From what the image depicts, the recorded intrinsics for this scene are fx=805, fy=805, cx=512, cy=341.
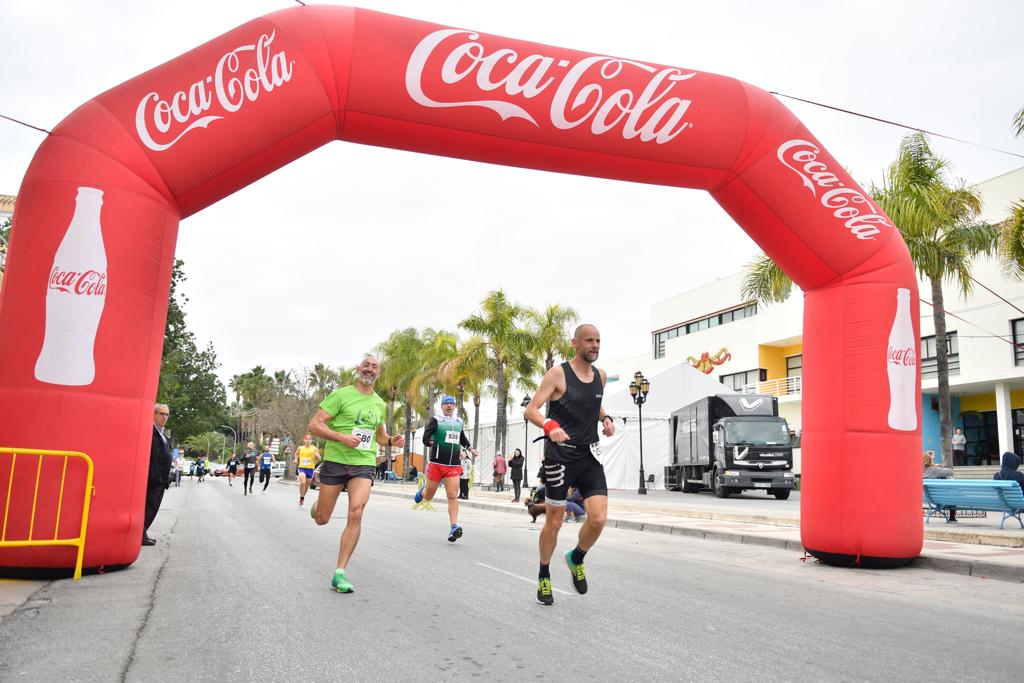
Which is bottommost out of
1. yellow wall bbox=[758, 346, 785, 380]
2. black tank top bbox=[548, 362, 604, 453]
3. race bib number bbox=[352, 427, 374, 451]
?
race bib number bbox=[352, 427, 374, 451]

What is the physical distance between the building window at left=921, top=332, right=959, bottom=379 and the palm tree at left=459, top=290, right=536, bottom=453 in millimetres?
16928

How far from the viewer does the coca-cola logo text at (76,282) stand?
6883 millimetres

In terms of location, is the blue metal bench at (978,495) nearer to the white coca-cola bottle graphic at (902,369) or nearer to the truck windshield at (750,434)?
the white coca-cola bottle graphic at (902,369)

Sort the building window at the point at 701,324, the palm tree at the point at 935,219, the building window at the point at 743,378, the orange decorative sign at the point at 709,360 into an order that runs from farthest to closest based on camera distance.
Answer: the orange decorative sign at the point at 709,360, the building window at the point at 701,324, the building window at the point at 743,378, the palm tree at the point at 935,219

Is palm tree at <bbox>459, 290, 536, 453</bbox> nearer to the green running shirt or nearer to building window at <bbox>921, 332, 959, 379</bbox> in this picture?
building window at <bbox>921, 332, 959, 379</bbox>

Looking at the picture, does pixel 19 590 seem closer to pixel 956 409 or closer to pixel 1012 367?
pixel 1012 367

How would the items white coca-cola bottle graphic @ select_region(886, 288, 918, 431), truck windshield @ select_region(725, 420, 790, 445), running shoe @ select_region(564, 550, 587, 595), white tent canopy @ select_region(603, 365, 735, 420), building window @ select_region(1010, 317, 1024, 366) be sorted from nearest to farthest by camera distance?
running shoe @ select_region(564, 550, 587, 595), white coca-cola bottle graphic @ select_region(886, 288, 918, 431), truck windshield @ select_region(725, 420, 790, 445), building window @ select_region(1010, 317, 1024, 366), white tent canopy @ select_region(603, 365, 735, 420)

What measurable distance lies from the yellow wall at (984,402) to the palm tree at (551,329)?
1776cm

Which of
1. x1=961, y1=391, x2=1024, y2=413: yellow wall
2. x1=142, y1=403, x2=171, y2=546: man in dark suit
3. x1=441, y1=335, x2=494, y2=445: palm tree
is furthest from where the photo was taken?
x1=441, y1=335, x2=494, y2=445: palm tree

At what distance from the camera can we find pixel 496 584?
7199mm

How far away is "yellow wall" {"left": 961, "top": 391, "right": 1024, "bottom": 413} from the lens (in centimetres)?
3334

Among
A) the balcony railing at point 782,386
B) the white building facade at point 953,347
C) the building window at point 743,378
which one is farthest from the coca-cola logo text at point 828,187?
the building window at point 743,378

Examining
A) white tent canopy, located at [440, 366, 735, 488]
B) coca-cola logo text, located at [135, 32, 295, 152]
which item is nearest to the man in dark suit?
coca-cola logo text, located at [135, 32, 295, 152]

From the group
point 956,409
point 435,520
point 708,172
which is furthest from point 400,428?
point 708,172
